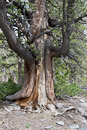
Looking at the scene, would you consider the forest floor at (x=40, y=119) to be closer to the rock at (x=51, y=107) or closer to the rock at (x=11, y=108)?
the rock at (x=11, y=108)

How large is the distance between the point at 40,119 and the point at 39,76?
1647 mm

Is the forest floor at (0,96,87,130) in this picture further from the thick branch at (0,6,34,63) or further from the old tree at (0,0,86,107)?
the thick branch at (0,6,34,63)

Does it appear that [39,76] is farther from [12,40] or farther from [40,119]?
[12,40]

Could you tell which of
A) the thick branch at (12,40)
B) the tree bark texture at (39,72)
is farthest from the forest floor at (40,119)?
the thick branch at (12,40)

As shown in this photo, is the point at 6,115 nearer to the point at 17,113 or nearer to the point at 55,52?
the point at 17,113

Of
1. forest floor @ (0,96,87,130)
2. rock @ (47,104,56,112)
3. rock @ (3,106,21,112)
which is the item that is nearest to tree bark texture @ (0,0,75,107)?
rock @ (47,104,56,112)

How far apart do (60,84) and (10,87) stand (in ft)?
7.90

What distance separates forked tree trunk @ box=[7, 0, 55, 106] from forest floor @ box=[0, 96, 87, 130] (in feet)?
1.60

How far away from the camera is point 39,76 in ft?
16.2

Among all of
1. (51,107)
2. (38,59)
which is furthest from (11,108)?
(38,59)

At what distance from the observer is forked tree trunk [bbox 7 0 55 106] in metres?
4.84

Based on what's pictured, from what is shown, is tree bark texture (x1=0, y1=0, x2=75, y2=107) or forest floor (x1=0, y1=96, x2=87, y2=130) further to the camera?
tree bark texture (x1=0, y1=0, x2=75, y2=107)

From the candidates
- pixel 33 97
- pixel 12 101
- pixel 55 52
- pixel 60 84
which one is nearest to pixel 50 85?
pixel 60 84

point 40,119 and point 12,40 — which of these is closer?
point 12,40
